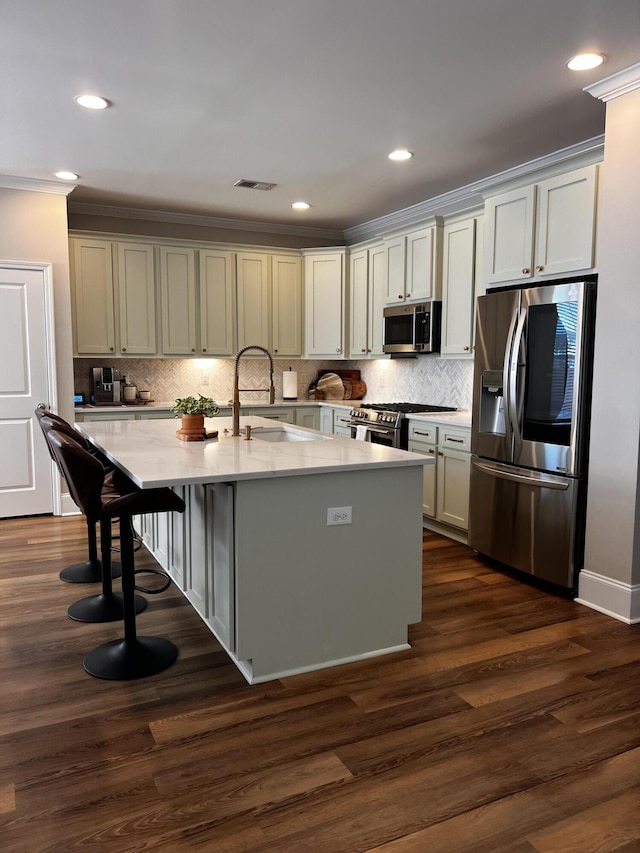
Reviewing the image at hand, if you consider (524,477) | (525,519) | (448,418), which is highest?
(448,418)

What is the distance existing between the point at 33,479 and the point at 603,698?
14.8ft

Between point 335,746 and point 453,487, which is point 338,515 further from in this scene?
point 453,487

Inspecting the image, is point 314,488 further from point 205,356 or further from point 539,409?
point 205,356

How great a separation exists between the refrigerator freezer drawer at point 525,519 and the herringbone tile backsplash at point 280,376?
130 centimetres

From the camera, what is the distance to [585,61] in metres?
2.96

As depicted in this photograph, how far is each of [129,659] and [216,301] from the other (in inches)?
160

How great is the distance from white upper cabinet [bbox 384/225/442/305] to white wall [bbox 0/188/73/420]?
2735mm

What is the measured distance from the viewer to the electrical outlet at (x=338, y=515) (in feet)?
9.01

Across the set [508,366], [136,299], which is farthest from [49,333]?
[508,366]

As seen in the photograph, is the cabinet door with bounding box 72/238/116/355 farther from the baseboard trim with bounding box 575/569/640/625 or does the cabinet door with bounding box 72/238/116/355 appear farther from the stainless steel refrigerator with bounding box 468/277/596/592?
the baseboard trim with bounding box 575/569/640/625

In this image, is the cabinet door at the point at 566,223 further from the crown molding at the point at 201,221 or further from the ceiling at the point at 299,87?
the crown molding at the point at 201,221

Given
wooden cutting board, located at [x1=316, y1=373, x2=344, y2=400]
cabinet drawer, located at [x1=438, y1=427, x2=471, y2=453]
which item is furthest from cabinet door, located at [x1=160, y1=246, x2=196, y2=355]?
cabinet drawer, located at [x1=438, y1=427, x2=471, y2=453]

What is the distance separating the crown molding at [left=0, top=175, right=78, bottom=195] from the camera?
16.3 ft

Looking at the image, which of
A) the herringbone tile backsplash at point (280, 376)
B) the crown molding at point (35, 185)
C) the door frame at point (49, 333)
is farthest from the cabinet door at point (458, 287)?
the door frame at point (49, 333)
